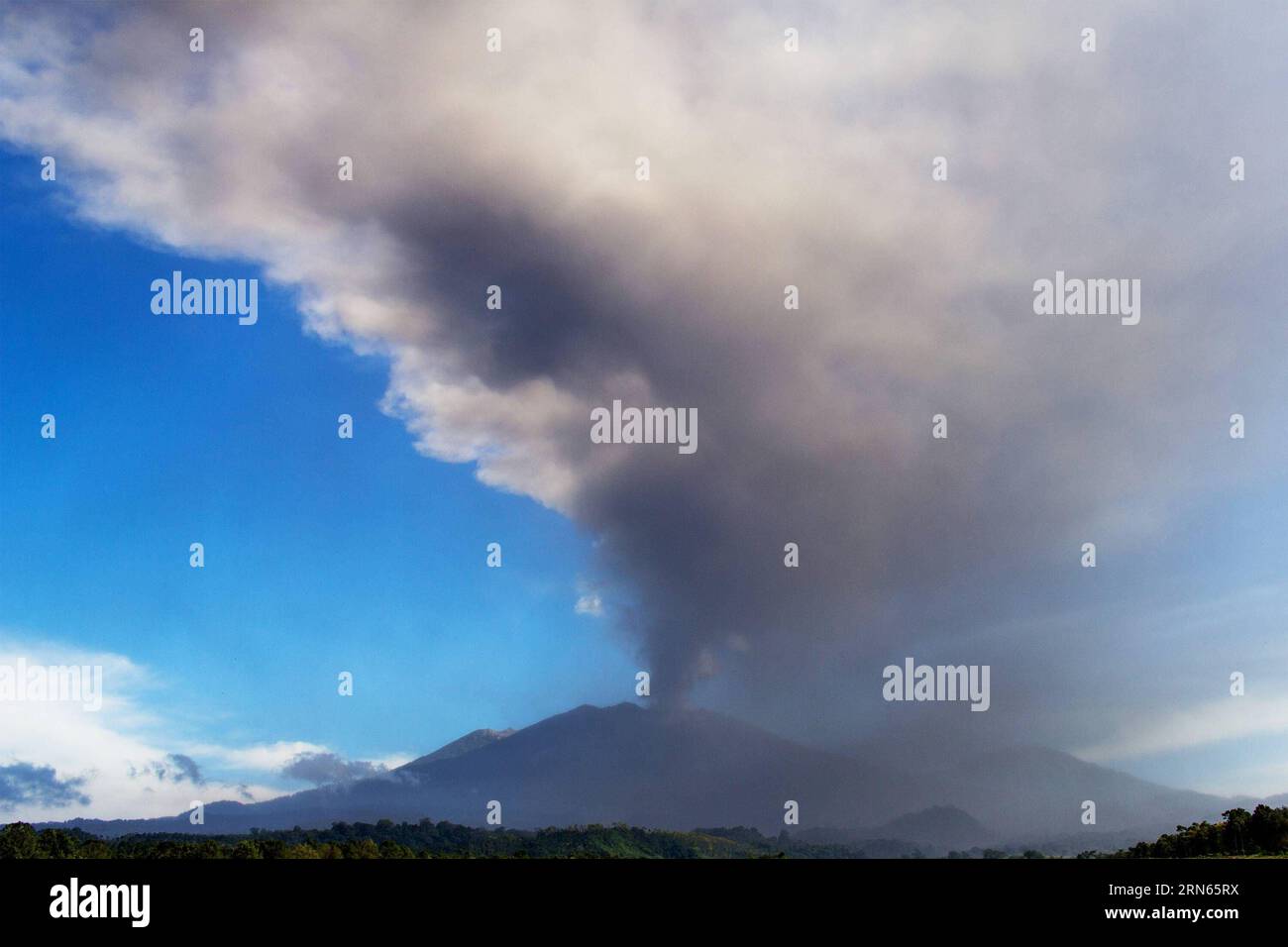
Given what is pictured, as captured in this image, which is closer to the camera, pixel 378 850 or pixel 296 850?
pixel 296 850
